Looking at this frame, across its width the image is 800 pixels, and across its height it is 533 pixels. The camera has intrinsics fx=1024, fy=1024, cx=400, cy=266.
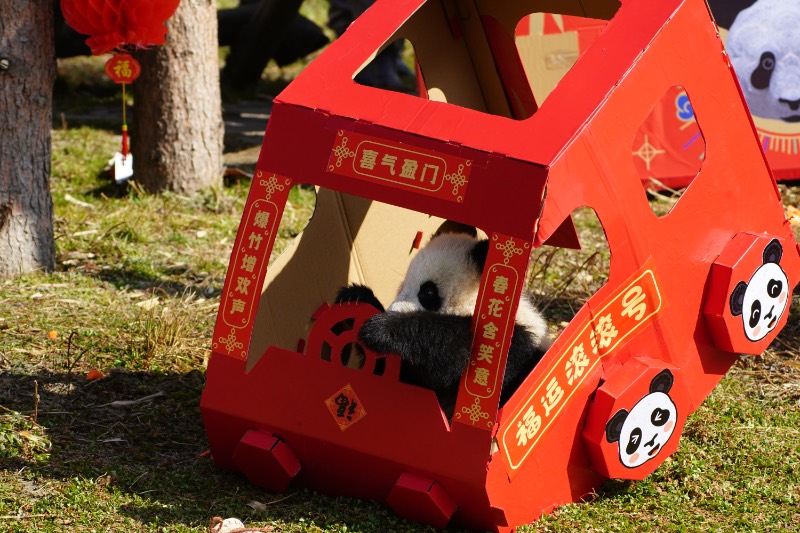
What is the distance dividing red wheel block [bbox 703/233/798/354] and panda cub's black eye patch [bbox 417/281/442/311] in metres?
0.76

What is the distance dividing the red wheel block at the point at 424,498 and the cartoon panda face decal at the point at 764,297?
1.03 metres

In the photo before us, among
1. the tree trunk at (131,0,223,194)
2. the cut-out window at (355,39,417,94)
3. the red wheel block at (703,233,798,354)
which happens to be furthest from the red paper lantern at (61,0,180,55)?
the cut-out window at (355,39,417,94)


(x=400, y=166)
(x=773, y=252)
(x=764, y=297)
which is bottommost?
(x=764, y=297)

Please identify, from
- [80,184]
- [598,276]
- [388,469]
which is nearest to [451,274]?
[388,469]

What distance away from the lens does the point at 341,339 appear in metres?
2.66

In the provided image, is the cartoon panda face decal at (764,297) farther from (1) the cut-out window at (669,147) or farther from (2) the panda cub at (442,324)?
(1) the cut-out window at (669,147)

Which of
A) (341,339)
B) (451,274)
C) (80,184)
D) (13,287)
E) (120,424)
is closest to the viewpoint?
(341,339)

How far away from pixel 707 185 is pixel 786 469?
879 millimetres

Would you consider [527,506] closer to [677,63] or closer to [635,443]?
[635,443]

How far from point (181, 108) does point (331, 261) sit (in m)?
2.05

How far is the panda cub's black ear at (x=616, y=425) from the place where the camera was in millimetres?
2611

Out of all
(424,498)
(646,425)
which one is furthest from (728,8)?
(424,498)

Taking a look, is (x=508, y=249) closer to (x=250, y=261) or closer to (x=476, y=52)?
(x=250, y=261)

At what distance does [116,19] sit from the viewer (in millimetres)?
3674
